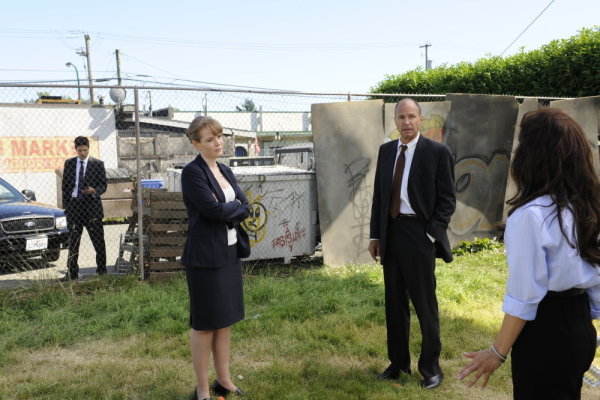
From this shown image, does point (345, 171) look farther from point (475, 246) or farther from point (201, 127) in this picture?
point (201, 127)

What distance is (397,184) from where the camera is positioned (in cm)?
411

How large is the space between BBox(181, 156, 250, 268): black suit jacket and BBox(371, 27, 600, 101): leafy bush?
10047 millimetres

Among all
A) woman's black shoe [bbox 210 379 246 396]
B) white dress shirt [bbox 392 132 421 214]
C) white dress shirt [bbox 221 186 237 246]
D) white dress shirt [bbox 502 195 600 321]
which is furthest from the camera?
white dress shirt [bbox 392 132 421 214]

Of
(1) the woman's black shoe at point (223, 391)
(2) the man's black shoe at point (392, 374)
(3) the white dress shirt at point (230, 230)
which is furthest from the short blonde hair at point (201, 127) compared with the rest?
(2) the man's black shoe at point (392, 374)

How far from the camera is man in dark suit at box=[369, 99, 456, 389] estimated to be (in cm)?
402

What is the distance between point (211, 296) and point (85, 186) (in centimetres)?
473

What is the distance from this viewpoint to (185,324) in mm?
5496

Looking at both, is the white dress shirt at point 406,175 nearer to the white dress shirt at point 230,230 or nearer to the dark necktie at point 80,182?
the white dress shirt at point 230,230

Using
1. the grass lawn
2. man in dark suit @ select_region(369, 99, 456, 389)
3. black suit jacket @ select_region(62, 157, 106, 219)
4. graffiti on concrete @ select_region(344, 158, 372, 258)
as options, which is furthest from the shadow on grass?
black suit jacket @ select_region(62, 157, 106, 219)

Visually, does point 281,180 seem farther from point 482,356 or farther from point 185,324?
point 482,356

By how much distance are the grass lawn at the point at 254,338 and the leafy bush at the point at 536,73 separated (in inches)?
235

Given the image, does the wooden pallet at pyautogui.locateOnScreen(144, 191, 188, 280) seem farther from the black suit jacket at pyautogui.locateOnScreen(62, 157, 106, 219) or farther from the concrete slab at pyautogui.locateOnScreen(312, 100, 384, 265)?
the concrete slab at pyautogui.locateOnScreen(312, 100, 384, 265)

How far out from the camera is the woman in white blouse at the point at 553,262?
2033mm

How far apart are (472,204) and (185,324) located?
18.6ft
